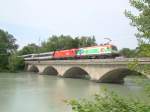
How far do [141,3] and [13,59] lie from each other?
234 ft

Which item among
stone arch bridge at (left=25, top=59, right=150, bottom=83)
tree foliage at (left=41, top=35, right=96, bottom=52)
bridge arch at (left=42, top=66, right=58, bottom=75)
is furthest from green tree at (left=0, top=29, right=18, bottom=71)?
stone arch bridge at (left=25, top=59, right=150, bottom=83)

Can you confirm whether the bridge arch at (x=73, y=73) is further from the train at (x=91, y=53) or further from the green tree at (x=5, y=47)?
the green tree at (x=5, y=47)

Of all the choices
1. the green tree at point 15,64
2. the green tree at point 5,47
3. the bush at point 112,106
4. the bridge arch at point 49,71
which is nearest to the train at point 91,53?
the bridge arch at point 49,71

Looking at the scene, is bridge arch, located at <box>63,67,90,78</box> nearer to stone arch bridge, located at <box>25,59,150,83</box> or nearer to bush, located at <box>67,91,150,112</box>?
stone arch bridge, located at <box>25,59,150,83</box>

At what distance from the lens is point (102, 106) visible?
5.59 m

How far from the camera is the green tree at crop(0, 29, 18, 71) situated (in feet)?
259

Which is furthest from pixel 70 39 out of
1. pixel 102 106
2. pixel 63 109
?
→ pixel 102 106

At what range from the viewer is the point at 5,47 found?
87.9 m

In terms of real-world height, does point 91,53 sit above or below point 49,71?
above

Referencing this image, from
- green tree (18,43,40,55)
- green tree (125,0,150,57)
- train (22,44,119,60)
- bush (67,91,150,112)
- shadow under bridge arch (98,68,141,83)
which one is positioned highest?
green tree (18,43,40,55)

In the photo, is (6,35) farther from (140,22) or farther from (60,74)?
(140,22)

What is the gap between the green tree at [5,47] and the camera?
7896 cm

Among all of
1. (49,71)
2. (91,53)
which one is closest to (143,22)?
(91,53)

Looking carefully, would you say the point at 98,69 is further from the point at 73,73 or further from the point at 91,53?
the point at 73,73
